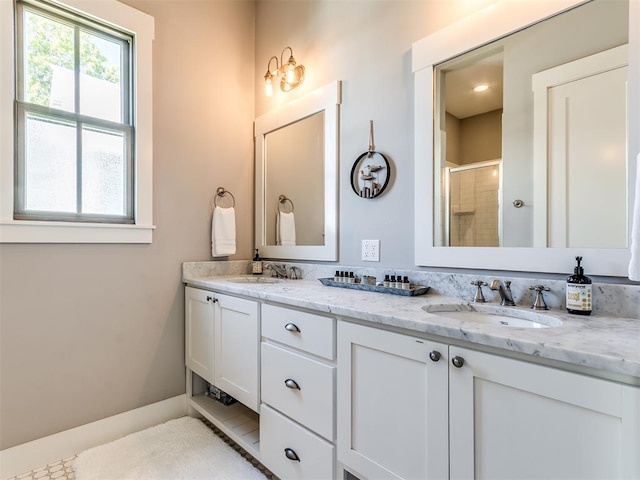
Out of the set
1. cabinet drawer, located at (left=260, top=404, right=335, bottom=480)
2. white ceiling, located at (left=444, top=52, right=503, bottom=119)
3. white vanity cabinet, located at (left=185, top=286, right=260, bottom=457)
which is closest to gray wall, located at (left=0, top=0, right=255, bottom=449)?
white vanity cabinet, located at (left=185, top=286, right=260, bottom=457)

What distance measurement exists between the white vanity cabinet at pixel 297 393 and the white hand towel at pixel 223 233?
2.96ft

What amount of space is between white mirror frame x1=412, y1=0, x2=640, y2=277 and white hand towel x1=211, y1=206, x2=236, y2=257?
4.25ft

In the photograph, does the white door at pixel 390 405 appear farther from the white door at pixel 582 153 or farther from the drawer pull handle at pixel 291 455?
the white door at pixel 582 153

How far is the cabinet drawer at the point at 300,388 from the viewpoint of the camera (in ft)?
3.97

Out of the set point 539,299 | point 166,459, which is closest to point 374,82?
point 539,299

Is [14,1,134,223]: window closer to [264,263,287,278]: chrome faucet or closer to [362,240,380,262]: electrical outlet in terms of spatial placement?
[264,263,287,278]: chrome faucet

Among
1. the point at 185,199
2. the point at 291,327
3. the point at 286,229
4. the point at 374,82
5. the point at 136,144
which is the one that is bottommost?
the point at 291,327

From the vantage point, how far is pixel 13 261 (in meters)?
1.61

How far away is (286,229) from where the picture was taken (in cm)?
229

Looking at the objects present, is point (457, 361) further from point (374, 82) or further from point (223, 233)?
point (223, 233)

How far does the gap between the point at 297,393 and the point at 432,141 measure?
1214 mm

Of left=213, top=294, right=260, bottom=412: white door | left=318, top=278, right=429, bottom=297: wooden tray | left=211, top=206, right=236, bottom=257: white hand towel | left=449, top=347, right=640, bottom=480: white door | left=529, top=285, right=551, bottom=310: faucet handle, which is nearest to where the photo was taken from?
left=449, top=347, right=640, bottom=480: white door

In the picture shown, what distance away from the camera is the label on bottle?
1035 mm

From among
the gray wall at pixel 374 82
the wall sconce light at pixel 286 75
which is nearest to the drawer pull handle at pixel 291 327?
the gray wall at pixel 374 82
